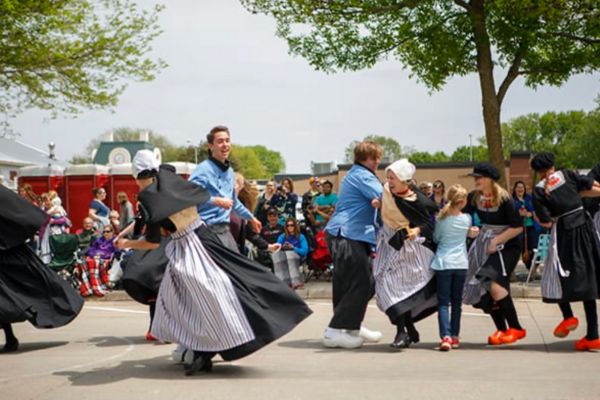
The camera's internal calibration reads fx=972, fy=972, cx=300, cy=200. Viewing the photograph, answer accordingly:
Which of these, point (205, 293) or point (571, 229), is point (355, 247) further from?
point (205, 293)

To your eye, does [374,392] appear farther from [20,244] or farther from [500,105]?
[500,105]

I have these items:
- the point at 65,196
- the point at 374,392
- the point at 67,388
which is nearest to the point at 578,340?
the point at 374,392

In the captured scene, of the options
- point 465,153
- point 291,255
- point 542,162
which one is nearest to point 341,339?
point 542,162

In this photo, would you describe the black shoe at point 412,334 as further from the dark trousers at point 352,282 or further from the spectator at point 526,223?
the spectator at point 526,223

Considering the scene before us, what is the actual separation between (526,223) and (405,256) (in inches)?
325

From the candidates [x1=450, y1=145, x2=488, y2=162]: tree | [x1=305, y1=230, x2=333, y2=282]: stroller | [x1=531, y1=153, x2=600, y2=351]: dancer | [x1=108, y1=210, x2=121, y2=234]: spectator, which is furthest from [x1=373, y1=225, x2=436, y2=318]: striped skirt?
[x1=450, y1=145, x2=488, y2=162]: tree

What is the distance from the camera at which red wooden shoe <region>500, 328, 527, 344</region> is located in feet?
31.1

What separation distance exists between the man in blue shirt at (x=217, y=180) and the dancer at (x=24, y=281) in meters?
2.06

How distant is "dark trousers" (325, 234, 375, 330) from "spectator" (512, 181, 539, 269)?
25.6 feet

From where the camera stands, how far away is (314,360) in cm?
866

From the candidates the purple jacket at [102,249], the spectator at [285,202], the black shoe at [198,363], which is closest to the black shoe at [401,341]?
the black shoe at [198,363]

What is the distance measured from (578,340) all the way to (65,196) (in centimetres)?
2078

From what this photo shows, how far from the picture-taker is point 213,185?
8695 mm

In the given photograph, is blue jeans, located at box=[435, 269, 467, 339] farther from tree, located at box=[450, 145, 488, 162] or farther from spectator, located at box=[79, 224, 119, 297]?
tree, located at box=[450, 145, 488, 162]
